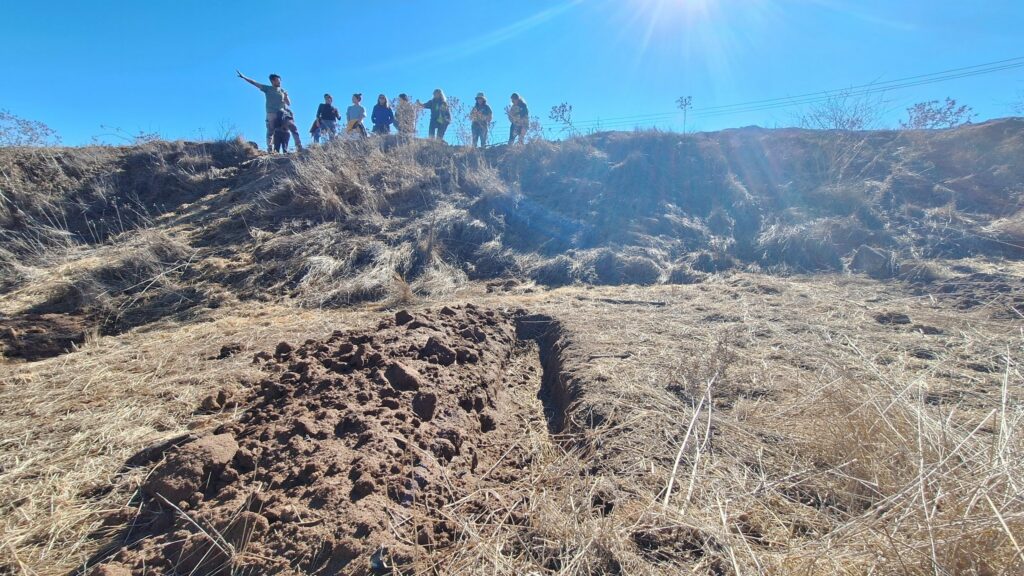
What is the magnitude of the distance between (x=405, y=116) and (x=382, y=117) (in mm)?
577

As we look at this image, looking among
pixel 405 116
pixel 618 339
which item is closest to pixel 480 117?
pixel 405 116

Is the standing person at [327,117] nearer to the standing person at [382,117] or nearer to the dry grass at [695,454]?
the standing person at [382,117]

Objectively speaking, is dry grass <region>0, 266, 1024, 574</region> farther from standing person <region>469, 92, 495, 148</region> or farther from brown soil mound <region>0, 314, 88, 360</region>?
standing person <region>469, 92, 495, 148</region>

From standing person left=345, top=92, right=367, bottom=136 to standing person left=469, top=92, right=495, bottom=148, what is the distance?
2743mm

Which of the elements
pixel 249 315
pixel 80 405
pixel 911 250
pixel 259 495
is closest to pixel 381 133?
pixel 249 315

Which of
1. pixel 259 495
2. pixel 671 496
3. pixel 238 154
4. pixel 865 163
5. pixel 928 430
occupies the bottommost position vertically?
pixel 671 496

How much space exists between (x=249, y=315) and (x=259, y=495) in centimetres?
442

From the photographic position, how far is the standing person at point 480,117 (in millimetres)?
11320

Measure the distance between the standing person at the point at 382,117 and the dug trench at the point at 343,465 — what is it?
8929 millimetres

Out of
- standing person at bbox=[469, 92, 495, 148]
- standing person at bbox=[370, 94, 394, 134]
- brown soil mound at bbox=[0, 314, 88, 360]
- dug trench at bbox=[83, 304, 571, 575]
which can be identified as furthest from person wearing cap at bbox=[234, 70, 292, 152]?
dug trench at bbox=[83, 304, 571, 575]

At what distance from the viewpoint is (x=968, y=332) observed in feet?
12.7

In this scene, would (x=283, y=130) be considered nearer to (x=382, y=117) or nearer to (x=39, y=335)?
(x=382, y=117)

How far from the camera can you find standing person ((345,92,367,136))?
10.4 metres

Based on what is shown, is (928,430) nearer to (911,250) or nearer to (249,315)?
(249,315)
